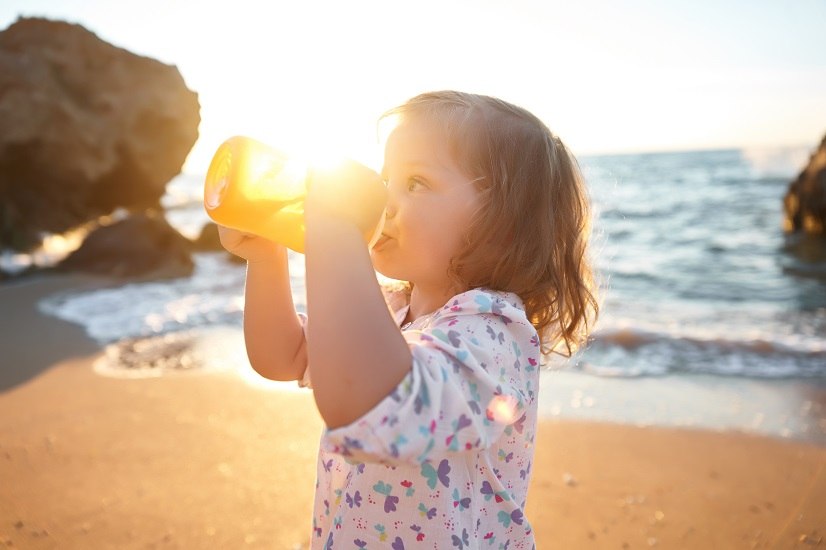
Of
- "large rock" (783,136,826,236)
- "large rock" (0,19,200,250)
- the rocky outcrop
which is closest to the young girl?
the rocky outcrop

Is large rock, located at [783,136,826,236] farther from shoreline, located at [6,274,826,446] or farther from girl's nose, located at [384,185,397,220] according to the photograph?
girl's nose, located at [384,185,397,220]

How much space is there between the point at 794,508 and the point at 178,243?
876cm

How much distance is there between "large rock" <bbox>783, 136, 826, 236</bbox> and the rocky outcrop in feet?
32.8

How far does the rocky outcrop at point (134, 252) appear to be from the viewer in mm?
9531

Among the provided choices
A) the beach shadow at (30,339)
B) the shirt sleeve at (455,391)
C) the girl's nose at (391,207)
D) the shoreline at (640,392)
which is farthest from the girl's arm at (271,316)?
the beach shadow at (30,339)

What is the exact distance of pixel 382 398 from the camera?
117cm

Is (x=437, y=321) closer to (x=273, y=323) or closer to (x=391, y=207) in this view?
(x=391, y=207)

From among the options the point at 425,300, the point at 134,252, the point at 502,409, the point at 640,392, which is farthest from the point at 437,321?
the point at 134,252

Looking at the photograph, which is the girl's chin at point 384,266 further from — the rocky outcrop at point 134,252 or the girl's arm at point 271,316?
the rocky outcrop at point 134,252

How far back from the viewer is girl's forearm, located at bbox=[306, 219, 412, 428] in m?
1.17

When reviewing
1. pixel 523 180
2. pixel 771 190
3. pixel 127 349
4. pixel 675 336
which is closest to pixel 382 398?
pixel 523 180

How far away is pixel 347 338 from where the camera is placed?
117cm

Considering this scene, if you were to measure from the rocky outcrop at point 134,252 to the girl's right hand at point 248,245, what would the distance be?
814 centimetres

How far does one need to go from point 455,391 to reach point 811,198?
13338mm
